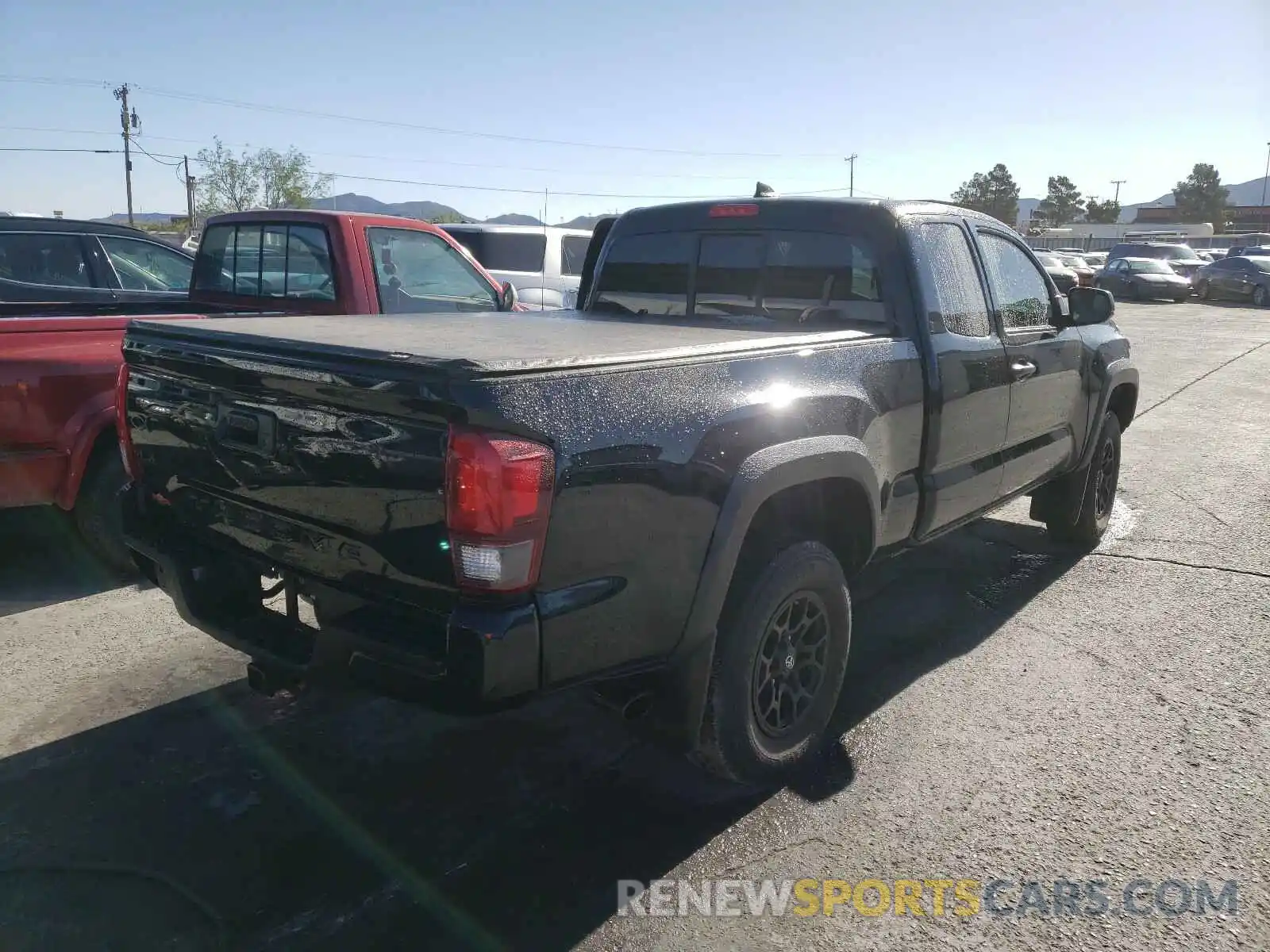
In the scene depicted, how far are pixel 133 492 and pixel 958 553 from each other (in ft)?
14.7

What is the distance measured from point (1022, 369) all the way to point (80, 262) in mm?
6276

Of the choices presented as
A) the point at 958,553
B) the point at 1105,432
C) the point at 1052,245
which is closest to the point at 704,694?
the point at 958,553

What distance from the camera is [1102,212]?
102m

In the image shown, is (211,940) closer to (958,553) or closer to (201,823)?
(201,823)

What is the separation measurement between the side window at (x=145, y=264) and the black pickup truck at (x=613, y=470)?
13.5 feet

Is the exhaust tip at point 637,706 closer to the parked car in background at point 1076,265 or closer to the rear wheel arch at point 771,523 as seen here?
the rear wheel arch at point 771,523

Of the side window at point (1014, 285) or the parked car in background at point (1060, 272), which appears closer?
the side window at point (1014, 285)

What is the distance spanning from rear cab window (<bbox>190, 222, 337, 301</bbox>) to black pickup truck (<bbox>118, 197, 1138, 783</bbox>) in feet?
6.67

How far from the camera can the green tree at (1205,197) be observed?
90.7 m

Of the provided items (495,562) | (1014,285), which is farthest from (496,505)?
(1014,285)

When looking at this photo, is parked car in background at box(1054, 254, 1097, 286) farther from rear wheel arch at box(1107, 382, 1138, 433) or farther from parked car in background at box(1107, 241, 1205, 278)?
rear wheel arch at box(1107, 382, 1138, 433)

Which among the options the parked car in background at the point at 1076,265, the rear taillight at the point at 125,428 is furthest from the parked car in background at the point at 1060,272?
the rear taillight at the point at 125,428

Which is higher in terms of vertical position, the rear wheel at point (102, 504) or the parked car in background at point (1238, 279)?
the parked car in background at point (1238, 279)

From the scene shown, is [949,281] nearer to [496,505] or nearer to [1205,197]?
[496,505]
